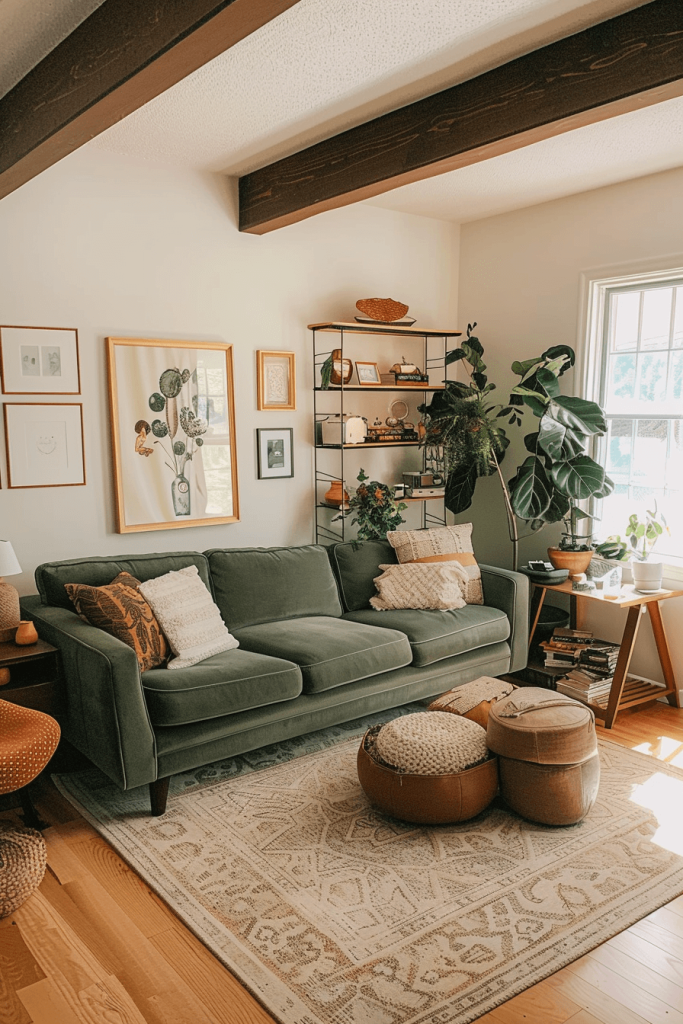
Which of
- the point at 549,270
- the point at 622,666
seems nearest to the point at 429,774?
the point at 622,666

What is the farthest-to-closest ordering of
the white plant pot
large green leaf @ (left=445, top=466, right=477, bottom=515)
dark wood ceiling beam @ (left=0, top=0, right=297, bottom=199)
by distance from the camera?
large green leaf @ (left=445, top=466, right=477, bottom=515)
the white plant pot
dark wood ceiling beam @ (left=0, top=0, right=297, bottom=199)

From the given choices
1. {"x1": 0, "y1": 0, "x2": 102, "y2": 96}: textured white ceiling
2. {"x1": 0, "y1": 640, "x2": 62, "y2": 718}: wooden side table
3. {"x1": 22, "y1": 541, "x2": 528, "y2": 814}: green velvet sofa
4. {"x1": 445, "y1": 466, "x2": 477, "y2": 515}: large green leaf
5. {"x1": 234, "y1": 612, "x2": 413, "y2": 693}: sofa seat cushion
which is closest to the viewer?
{"x1": 0, "y1": 0, "x2": 102, "y2": 96}: textured white ceiling

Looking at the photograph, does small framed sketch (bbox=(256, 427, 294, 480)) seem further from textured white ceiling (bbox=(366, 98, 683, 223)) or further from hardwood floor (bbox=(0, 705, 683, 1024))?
hardwood floor (bbox=(0, 705, 683, 1024))

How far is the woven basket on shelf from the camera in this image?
96.3 inches

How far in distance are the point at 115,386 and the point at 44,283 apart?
1.85 feet

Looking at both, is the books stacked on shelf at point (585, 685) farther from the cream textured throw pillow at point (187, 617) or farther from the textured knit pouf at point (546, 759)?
the cream textured throw pillow at point (187, 617)

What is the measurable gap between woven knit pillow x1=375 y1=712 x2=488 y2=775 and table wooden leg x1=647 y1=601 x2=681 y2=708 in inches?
61.3

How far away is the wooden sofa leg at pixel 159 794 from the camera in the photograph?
9.87ft

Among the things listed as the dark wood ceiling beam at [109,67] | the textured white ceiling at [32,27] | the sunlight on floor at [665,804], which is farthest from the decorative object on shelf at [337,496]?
the textured white ceiling at [32,27]

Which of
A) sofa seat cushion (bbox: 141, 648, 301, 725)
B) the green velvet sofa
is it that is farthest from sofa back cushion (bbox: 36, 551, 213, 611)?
sofa seat cushion (bbox: 141, 648, 301, 725)

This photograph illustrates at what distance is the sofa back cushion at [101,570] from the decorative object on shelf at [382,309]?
1.80 m

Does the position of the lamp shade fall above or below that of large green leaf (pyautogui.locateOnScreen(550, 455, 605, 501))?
below

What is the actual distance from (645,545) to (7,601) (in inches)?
126

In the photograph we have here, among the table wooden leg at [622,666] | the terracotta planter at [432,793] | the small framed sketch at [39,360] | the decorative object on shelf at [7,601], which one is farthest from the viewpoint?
the table wooden leg at [622,666]
